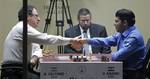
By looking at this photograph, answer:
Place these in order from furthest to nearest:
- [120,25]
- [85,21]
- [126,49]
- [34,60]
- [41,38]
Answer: [85,21] < [34,60] < [120,25] < [41,38] < [126,49]

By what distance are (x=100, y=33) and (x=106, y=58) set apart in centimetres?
147

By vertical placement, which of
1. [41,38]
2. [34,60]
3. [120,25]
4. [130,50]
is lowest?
[34,60]

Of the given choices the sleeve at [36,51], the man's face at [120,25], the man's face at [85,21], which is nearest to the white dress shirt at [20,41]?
the sleeve at [36,51]

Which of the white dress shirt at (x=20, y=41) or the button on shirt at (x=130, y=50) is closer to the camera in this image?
the button on shirt at (x=130, y=50)

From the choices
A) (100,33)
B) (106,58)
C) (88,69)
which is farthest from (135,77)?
(100,33)

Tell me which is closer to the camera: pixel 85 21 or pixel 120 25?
pixel 120 25

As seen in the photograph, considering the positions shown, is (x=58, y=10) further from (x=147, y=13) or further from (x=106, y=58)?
(x=106, y=58)

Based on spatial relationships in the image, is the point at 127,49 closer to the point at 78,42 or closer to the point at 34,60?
the point at 78,42

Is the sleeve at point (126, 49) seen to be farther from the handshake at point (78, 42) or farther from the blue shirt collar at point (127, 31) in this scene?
the handshake at point (78, 42)

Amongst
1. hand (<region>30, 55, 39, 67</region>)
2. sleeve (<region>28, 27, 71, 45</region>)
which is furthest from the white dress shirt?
hand (<region>30, 55, 39, 67</region>)

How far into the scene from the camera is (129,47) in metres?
2.95

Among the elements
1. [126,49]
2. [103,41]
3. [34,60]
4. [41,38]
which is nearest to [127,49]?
[126,49]

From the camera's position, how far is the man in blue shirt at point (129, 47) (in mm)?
2916

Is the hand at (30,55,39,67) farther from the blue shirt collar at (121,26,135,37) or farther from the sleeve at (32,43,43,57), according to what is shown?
the blue shirt collar at (121,26,135,37)
